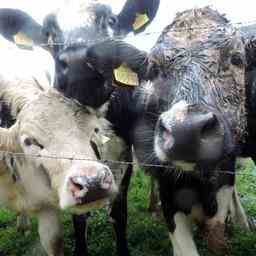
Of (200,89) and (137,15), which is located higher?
(200,89)

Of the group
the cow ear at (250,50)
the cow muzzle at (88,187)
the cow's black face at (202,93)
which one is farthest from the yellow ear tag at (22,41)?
the cow ear at (250,50)

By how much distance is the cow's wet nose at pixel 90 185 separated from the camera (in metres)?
4.03

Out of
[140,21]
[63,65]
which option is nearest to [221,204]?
[63,65]

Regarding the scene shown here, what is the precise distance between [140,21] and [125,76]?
6.75ft

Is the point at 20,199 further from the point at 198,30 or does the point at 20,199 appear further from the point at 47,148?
the point at 198,30

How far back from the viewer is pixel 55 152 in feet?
14.4

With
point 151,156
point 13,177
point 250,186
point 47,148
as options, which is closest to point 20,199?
point 13,177

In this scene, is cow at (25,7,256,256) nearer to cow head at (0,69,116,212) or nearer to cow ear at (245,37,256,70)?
cow ear at (245,37,256,70)

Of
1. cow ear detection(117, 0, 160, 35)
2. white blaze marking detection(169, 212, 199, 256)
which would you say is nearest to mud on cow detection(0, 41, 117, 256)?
white blaze marking detection(169, 212, 199, 256)

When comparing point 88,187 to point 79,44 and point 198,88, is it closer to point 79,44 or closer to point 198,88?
point 198,88

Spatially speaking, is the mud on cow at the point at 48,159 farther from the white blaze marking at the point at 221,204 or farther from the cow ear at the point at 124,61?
the white blaze marking at the point at 221,204

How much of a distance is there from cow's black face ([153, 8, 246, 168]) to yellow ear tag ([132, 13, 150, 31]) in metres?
1.82

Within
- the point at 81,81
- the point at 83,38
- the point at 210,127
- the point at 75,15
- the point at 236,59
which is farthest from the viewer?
the point at 75,15

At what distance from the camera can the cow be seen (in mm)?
3715
